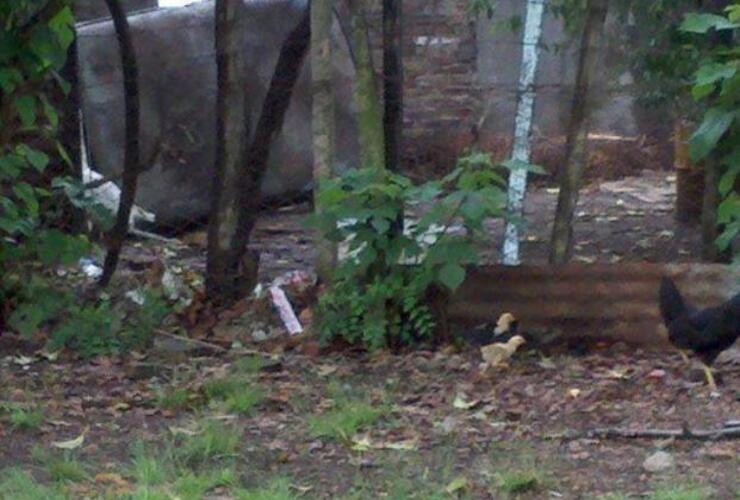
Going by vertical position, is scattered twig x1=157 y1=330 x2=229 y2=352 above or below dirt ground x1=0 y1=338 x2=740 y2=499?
→ below

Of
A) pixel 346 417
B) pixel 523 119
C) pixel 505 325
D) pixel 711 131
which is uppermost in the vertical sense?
pixel 711 131

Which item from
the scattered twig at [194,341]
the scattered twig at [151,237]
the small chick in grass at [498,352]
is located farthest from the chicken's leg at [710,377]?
the scattered twig at [151,237]

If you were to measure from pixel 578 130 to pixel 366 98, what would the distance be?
1115 mm

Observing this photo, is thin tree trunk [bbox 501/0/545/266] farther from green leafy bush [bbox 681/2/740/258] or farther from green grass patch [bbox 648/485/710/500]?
green grass patch [bbox 648/485/710/500]

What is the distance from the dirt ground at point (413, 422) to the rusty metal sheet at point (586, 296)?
0.16m

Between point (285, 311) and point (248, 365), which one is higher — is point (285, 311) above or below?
below

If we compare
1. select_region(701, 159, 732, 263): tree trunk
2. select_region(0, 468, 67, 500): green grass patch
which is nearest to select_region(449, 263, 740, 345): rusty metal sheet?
select_region(701, 159, 732, 263): tree trunk

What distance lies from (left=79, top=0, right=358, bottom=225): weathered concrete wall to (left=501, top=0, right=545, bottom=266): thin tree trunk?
3764 millimetres

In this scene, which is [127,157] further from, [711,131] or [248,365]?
[711,131]

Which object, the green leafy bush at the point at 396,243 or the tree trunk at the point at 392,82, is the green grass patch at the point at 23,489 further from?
the tree trunk at the point at 392,82

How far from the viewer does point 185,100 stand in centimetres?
1256

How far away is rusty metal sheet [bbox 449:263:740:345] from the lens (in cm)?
748

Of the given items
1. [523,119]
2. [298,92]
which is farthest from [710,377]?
[298,92]

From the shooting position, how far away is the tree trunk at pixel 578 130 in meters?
7.84
